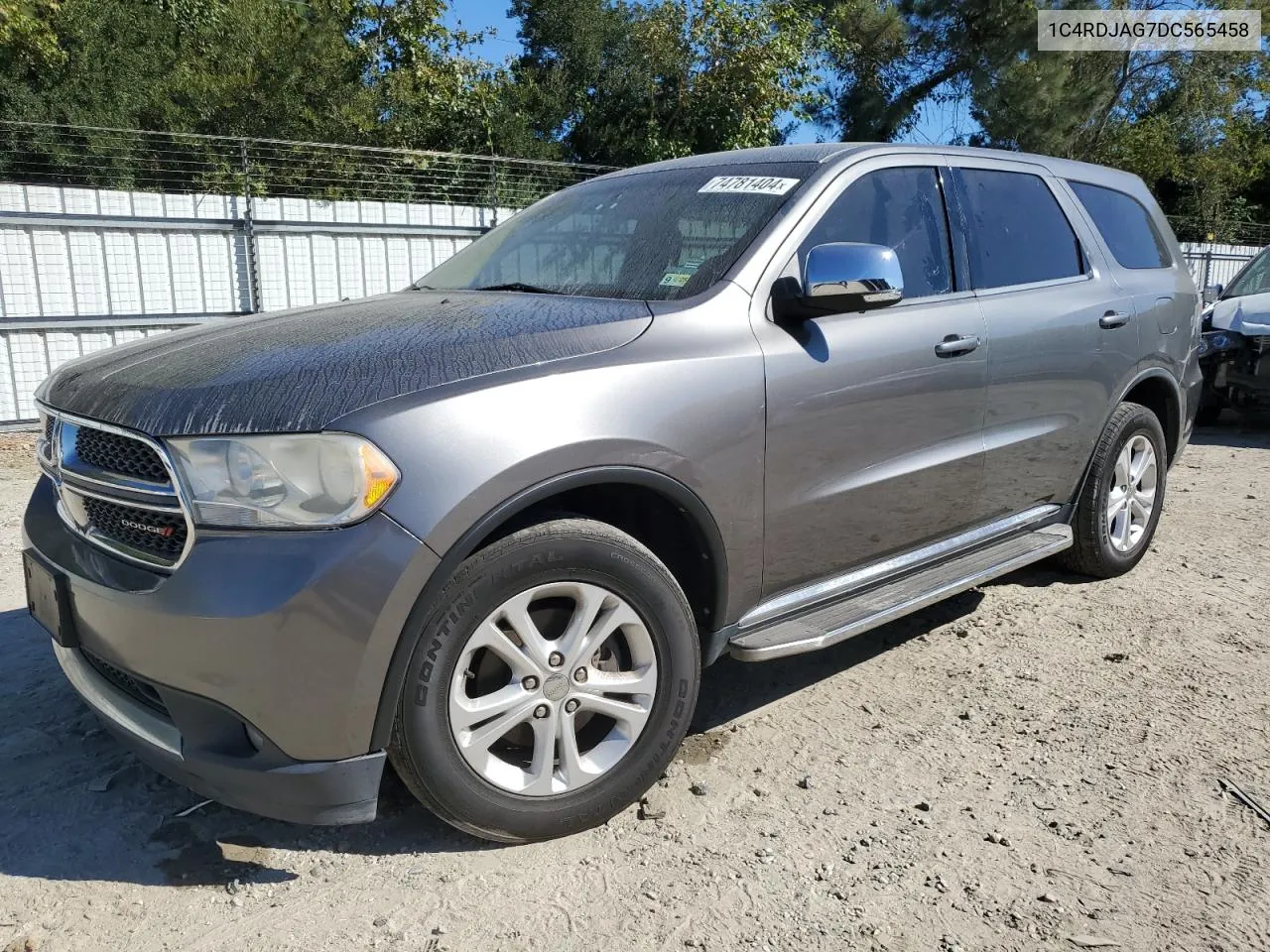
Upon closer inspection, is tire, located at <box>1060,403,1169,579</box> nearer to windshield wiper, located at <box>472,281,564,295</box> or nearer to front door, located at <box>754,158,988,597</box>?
front door, located at <box>754,158,988,597</box>

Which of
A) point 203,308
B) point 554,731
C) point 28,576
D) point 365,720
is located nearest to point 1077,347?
point 554,731

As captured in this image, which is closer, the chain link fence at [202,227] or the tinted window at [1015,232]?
the tinted window at [1015,232]

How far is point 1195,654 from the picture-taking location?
12.1 feet

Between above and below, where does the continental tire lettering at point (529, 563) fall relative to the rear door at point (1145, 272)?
below

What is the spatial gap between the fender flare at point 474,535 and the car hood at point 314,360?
29cm

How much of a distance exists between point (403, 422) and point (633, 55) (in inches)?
822

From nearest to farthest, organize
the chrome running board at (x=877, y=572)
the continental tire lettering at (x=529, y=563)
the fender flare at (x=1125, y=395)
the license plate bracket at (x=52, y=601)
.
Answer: the continental tire lettering at (x=529, y=563), the license plate bracket at (x=52, y=601), the chrome running board at (x=877, y=572), the fender flare at (x=1125, y=395)

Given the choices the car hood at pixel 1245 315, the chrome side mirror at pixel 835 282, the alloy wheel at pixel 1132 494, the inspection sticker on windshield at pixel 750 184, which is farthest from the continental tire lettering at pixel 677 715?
the car hood at pixel 1245 315

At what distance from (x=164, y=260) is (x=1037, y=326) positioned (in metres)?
7.74

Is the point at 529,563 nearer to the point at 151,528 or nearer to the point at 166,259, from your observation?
the point at 151,528

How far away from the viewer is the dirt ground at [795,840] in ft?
7.22

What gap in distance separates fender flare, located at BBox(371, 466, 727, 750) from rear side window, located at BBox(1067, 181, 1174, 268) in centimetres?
284

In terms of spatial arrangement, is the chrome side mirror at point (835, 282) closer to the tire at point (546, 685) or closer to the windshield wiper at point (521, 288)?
the windshield wiper at point (521, 288)

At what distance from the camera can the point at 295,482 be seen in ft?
6.79
